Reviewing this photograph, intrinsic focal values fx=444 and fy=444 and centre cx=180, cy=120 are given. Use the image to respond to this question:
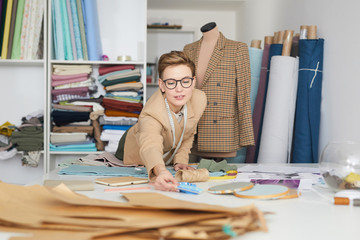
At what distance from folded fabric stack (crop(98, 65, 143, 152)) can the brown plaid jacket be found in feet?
2.87

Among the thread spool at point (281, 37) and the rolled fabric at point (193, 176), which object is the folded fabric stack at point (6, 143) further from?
the rolled fabric at point (193, 176)

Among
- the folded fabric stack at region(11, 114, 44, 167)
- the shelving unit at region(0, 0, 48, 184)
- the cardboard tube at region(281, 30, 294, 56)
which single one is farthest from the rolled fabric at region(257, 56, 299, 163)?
the shelving unit at region(0, 0, 48, 184)

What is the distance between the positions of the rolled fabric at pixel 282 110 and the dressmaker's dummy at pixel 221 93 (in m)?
0.20

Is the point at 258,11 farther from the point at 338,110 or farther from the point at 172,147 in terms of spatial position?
the point at 172,147

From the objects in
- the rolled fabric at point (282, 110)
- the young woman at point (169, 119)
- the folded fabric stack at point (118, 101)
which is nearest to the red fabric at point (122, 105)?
the folded fabric stack at point (118, 101)

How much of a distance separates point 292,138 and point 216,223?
2.42 meters

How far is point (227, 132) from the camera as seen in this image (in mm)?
2885

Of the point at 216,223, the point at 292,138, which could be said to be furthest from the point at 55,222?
the point at 292,138

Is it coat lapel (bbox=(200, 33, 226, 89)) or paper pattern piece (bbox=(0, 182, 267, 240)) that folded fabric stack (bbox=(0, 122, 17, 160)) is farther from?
paper pattern piece (bbox=(0, 182, 267, 240))

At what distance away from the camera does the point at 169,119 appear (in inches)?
73.7

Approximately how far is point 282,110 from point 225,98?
0.40 m

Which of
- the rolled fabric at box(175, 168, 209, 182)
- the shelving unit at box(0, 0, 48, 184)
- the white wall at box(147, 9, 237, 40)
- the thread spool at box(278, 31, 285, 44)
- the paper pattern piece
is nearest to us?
the paper pattern piece

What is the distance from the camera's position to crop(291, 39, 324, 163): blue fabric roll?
9.32 ft

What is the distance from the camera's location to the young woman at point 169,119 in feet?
5.50
